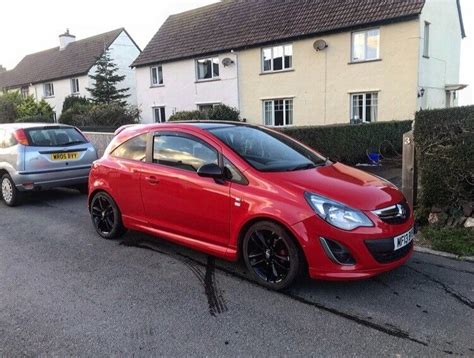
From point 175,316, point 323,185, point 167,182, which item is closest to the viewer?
point 175,316

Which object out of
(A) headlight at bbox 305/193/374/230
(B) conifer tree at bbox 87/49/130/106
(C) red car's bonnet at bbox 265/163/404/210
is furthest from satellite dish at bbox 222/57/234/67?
(A) headlight at bbox 305/193/374/230

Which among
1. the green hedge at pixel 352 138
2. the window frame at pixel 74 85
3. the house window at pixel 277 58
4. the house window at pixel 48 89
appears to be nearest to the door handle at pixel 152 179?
the green hedge at pixel 352 138

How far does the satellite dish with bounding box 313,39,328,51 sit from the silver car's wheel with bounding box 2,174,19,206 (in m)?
14.7

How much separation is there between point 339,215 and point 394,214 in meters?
0.63

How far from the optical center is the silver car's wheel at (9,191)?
8055 millimetres

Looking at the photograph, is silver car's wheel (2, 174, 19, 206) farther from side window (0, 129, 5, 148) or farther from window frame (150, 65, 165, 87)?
window frame (150, 65, 165, 87)

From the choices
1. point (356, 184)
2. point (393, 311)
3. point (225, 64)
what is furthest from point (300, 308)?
point (225, 64)

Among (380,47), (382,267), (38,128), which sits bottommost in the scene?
(382,267)

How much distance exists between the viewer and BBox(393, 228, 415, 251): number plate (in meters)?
3.86

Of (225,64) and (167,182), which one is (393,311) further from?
(225,64)

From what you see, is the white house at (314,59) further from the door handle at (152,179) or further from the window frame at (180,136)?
the door handle at (152,179)

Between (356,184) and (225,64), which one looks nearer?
(356,184)

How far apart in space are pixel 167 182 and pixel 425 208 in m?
3.80

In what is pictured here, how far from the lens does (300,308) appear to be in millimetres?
3676
